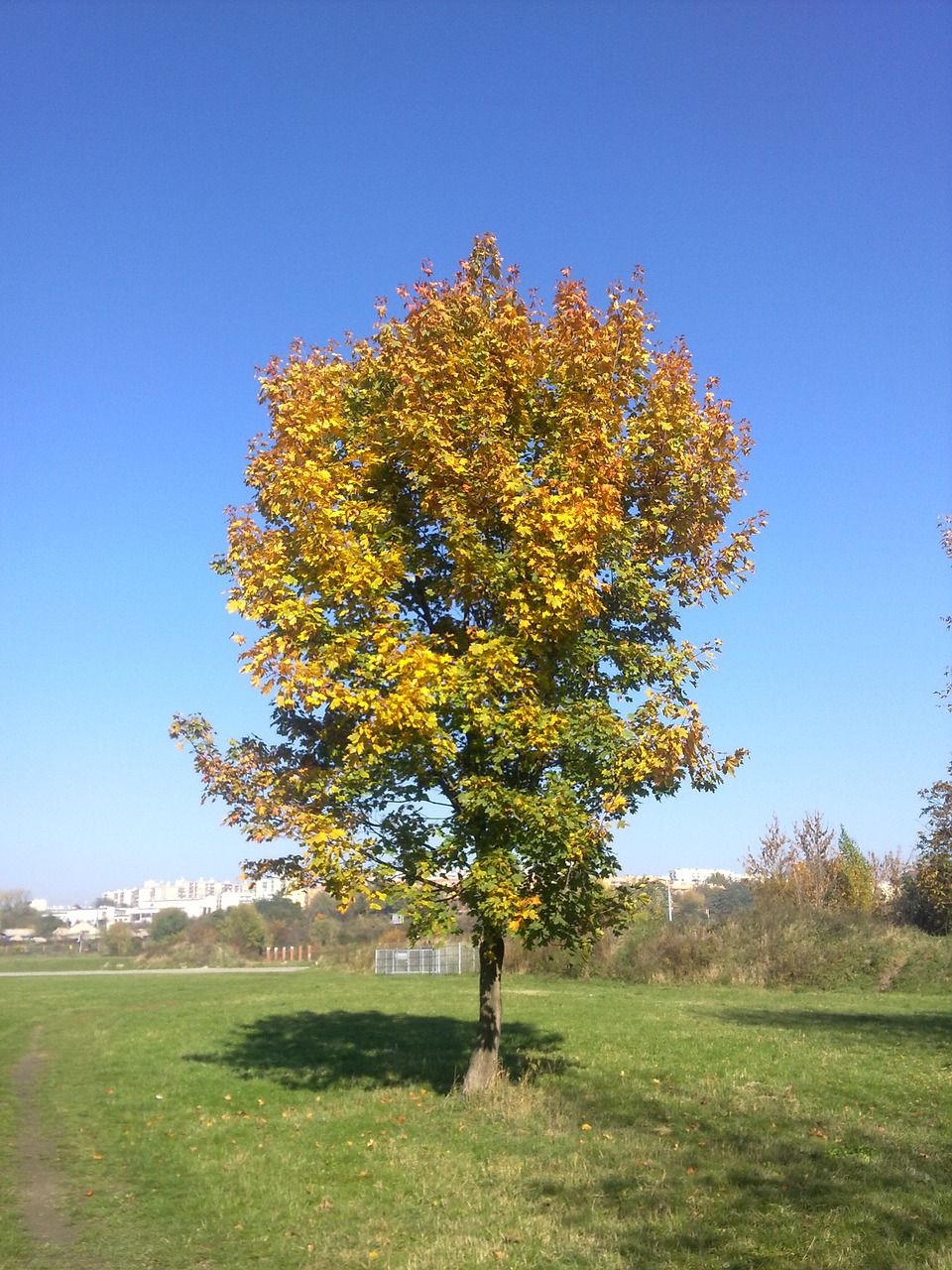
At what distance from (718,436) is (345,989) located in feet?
94.1

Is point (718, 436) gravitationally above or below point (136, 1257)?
above

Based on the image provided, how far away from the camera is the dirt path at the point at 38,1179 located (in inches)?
339

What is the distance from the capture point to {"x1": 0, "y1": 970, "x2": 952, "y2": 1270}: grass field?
7.62 m

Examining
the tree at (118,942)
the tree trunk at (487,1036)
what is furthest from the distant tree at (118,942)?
the tree trunk at (487,1036)

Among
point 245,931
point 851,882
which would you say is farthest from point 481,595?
point 245,931

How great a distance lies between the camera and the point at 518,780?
1229 cm

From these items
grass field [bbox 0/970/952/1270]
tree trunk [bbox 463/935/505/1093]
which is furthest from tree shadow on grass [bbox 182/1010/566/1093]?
tree trunk [bbox 463/935/505/1093]

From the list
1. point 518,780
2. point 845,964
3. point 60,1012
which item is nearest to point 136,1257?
point 518,780

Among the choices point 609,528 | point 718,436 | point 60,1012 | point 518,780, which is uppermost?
point 718,436

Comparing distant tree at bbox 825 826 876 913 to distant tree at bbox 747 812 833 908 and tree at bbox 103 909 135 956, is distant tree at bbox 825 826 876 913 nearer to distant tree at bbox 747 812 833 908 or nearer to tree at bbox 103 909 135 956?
distant tree at bbox 747 812 833 908

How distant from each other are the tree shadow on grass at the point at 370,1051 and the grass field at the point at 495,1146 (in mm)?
93

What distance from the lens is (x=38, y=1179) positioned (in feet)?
34.5

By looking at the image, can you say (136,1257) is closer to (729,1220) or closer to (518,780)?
(729,1220)

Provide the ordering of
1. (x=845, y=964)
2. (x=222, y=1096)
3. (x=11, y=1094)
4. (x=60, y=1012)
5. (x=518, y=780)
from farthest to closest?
1. (x=845, y=964)
2. (x=60, y=1012)
3. (x=11, y=1094)
4. (x=222, y=1096)
5. (x=518, y=780)
